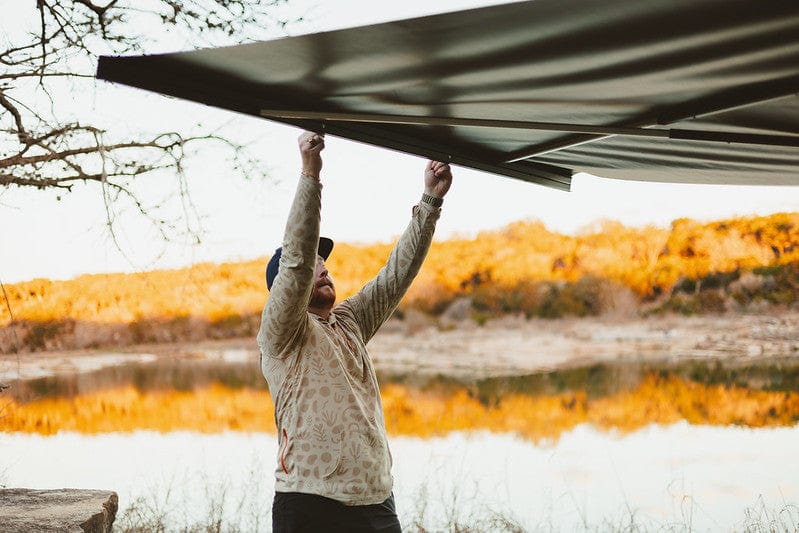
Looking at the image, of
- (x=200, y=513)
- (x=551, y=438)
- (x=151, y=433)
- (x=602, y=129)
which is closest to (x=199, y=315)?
(x=151, y=433)

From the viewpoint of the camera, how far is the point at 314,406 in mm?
1757

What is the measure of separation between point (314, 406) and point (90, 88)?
3.16m

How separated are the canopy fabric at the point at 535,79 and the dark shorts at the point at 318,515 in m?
0.79

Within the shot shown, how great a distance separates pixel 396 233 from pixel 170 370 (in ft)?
20.1

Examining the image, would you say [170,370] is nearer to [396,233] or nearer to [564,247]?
[396,233]

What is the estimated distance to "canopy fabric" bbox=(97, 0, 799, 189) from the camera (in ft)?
4.36

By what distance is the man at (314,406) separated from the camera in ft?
5.55

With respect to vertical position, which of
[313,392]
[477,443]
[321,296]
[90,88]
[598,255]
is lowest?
[477,443]

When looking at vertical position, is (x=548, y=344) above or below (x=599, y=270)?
below

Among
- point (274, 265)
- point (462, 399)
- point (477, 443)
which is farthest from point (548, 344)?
point (274, 265)

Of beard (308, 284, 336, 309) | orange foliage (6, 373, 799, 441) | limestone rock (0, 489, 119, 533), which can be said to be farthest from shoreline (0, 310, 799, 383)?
beard (308, 284, 336, 309)

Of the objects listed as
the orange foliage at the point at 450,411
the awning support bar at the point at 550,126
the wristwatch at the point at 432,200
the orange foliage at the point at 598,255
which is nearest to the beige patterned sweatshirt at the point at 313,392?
the awning support bar at the point at 550,126

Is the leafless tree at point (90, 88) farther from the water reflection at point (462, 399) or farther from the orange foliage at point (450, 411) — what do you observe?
the orange foliage at point (450, 411)

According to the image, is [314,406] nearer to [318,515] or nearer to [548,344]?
[318,515]
